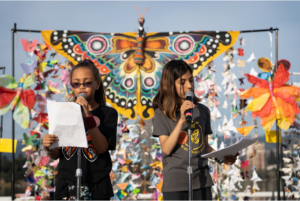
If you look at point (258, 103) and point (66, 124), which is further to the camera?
point (258, 103)

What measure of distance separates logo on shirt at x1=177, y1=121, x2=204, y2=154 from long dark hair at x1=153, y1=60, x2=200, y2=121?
0.35 ft

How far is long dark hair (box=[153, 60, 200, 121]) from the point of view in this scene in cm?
171

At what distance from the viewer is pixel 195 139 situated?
1667mm

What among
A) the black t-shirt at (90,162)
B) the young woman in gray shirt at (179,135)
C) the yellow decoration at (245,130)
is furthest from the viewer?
the yellow decoration at (245,130)

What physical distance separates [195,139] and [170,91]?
299 millimetres

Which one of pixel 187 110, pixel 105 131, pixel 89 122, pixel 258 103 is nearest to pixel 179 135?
pixel 187 110

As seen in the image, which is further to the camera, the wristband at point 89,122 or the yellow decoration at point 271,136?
the yellow decoration at point 271,136

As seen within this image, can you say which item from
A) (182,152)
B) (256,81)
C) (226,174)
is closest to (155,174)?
(226,174)

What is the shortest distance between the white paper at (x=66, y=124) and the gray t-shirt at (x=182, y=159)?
47cm

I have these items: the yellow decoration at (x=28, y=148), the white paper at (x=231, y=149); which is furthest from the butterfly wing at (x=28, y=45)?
the white paper at (x=231, y=149)

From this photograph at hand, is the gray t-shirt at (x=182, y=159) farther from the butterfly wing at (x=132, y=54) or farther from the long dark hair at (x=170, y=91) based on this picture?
the butterfly wing at (x=132, y=54)

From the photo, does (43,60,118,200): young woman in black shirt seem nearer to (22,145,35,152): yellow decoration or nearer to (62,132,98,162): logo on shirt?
(62,132,98,162): logo on shirt

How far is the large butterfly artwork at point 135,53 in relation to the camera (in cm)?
332

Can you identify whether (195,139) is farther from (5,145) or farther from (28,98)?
(5,145)
